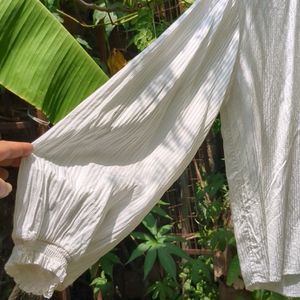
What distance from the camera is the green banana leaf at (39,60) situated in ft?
5.63

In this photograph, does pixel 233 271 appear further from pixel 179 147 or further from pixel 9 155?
pixel 9 155

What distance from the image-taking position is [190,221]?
10.2 feet

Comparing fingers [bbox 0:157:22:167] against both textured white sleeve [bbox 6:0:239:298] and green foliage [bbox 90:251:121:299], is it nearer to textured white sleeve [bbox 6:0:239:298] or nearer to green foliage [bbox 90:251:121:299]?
textured white sleeve [bbox 6:0:239:298]

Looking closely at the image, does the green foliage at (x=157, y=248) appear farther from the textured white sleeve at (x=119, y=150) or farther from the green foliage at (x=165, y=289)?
the textured white sleeve at (x=119, y=150)

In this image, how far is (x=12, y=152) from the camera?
1.40 m

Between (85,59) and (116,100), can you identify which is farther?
(85,59)

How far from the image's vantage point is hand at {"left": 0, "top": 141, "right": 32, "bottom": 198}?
1382 millimetres

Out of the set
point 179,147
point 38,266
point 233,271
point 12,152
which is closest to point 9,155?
point 12,152

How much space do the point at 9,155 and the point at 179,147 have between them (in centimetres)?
37

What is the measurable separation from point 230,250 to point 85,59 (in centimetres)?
100

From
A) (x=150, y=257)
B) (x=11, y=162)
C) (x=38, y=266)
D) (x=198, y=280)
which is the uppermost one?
(x=11, y=162)

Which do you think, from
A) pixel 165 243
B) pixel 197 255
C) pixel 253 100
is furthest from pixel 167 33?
pixel 197 255

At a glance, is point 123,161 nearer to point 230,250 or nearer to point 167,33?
point 167,33

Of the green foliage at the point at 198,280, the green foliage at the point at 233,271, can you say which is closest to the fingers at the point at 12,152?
the green foliage at the point at 233,271
